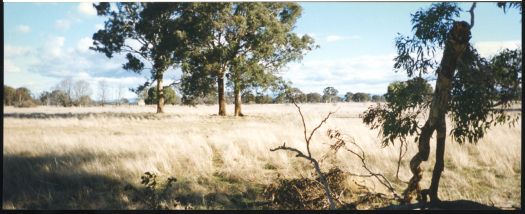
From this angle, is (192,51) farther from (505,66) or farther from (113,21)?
(505,66)

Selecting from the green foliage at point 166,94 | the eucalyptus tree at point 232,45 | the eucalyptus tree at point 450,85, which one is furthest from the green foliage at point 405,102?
the green foliage at point 166,94

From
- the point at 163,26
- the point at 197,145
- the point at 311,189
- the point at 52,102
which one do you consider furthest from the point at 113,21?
the point at 52,102

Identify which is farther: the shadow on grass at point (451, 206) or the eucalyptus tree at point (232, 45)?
the eucalyptus tree at point (232, 45)

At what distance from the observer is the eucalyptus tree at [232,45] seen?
22.9 m

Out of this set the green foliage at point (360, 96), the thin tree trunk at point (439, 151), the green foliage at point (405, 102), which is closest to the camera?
the thin tree trunk at point (439, 151)

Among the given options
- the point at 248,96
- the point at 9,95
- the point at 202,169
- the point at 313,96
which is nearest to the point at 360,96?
the point at 313,96

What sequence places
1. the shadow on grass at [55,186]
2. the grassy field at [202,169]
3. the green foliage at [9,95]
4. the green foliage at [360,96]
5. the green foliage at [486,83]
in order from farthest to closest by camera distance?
the green foliage at [9,95]
the green foliage at [360,96]
the grassy field at [202,169]
the shadow on grass at [55,186]
the green foliage at [486,83]

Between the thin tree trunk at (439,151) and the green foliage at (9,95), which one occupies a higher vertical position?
the green foliage at (9,95)

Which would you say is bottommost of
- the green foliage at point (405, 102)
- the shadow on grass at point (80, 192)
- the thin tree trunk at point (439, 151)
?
the shadow on grass at point (80, 192)

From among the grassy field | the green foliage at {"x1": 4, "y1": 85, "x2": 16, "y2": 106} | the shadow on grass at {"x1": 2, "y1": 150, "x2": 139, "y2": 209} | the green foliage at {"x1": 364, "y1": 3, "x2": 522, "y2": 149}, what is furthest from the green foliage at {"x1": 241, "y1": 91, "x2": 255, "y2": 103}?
the green foliage at {"x1": 4, "y1": 85, "x2": 16, "y2": 106}

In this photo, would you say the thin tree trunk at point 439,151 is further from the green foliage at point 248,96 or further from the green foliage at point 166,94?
the green foliage at point 166,94

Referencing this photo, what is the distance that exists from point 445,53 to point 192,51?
1874 centimetres

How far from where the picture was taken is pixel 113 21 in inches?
1100

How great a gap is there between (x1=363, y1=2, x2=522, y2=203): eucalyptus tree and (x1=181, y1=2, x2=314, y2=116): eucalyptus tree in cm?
1685
